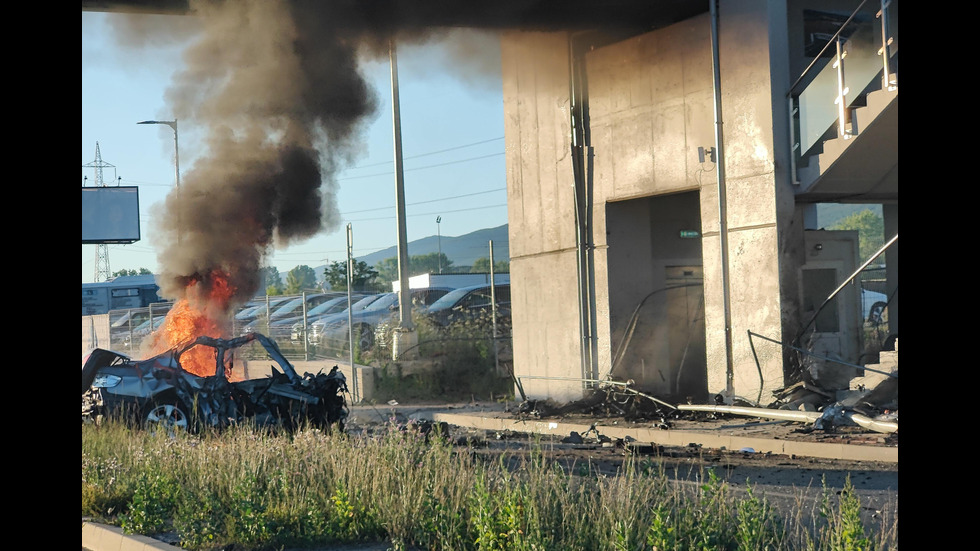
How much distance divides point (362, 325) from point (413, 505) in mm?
21039

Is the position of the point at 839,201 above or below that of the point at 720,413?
above

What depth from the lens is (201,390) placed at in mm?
12766

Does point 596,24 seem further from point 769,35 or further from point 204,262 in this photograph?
point 204,262

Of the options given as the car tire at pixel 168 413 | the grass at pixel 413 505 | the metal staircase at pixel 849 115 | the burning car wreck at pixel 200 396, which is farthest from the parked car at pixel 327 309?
the grass at pixel 413 505

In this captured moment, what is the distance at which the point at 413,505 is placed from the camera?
276 inches

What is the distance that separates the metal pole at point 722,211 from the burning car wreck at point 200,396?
6145 mm

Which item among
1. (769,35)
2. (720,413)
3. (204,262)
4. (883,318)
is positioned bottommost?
(720,413)

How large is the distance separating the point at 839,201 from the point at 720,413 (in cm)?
411

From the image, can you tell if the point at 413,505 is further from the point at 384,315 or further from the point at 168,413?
the point at 384,315

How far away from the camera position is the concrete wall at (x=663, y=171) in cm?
1451

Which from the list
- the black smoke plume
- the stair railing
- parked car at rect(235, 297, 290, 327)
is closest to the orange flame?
the black smoke plume

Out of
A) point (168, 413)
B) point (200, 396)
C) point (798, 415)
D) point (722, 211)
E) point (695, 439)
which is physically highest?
point (722, 211)

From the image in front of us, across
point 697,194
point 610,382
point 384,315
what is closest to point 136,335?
point 384,315
